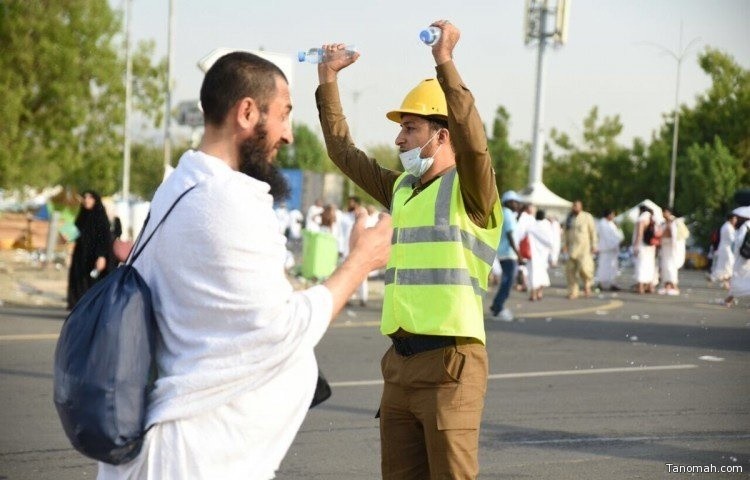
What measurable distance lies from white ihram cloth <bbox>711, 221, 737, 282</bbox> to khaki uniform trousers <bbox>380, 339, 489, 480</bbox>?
2380cm

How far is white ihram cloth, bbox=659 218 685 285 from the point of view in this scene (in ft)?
88.6

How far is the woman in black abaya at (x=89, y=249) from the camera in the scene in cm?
1700

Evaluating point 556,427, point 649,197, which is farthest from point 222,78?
point 649,197

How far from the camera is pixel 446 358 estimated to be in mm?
4477

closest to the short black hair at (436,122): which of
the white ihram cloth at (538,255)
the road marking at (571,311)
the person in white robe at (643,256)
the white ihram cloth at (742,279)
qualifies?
the white ihram cloth at (742,279)

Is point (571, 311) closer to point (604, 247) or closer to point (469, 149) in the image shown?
point (604, 247)

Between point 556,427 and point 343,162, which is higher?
point 343,162

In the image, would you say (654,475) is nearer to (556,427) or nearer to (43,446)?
(556,427)

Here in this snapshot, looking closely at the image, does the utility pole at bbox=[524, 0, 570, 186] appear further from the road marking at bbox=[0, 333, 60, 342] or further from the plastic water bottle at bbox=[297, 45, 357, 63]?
the plastic water bottle at bbox=[297, 45, 357, 63]

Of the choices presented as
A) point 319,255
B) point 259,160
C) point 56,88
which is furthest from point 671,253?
point 259,160

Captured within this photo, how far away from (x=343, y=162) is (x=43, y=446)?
A: 3355 millimetres

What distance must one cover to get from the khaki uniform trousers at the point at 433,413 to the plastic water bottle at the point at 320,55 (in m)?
1.18

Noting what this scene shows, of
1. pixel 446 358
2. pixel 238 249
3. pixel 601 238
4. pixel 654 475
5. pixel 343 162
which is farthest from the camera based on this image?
pixel 601 238

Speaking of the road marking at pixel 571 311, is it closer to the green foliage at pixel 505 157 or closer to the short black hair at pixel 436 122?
the short black hair at pixel 436 122
